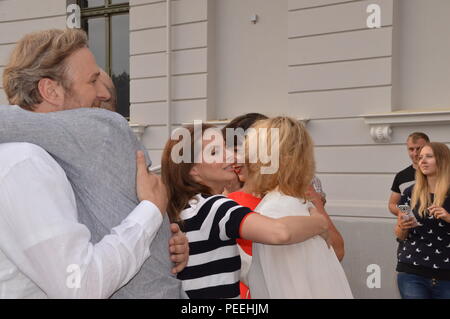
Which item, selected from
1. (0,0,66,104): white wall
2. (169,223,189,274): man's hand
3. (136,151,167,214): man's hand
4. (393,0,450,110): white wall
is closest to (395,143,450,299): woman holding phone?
(393,0,450,110): white wall

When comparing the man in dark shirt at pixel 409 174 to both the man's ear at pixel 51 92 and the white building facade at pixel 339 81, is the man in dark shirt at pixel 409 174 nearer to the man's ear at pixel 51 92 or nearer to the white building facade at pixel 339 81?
the white building facade at pixel 339 81

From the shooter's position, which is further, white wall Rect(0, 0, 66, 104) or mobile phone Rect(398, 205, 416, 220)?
white wall Rect(0, 0, 66, 104)

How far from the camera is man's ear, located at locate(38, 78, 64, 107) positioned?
152 cm

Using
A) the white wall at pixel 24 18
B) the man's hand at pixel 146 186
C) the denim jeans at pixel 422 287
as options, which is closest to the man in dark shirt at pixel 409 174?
the denim jeans at pixel 422 287

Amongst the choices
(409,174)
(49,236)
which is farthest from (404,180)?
(49,236)

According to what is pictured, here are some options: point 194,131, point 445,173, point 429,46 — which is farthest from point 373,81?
point 194,131

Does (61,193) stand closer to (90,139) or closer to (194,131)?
(90,139)

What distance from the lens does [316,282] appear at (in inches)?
79.3

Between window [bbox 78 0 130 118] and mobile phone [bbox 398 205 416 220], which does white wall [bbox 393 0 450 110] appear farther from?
window [bbox 78 0 130 118]

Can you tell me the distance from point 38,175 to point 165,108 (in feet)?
21.0

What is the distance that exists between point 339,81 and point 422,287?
2994 mm

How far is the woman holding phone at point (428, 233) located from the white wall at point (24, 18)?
654 cm

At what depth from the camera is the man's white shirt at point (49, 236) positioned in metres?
1.15

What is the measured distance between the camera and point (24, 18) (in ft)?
29.6
